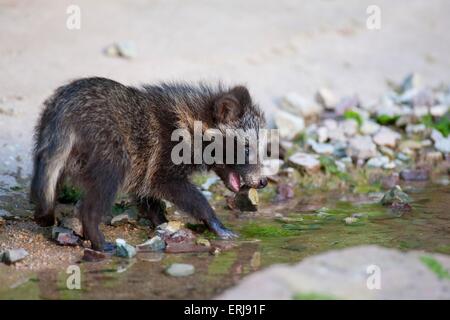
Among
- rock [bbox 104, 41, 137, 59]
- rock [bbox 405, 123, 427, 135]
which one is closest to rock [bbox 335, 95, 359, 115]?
rock [bbox 405, 123, 427, 135]

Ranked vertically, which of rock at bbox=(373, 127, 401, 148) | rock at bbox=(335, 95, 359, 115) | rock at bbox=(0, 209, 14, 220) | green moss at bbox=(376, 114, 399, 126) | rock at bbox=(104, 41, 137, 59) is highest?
rock at bbox=(104, 41, 137, 59)

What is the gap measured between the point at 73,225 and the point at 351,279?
2814mm

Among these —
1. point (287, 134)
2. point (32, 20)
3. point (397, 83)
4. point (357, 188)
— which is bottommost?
point (357, 188)

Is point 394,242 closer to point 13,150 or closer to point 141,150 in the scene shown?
point 141,150

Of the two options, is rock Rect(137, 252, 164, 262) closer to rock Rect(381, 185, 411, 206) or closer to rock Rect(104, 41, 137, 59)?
rock Rect(381, 185, 411, 206)

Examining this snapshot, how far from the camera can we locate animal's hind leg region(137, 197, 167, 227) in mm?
8203

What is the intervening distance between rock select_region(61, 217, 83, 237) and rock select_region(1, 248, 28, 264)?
782mm

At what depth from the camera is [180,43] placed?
1313 cm

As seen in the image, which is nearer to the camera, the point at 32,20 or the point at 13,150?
the point at 13,150

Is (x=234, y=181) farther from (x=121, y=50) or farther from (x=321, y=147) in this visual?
(x=121, y=50)

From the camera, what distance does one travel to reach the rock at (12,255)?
6.52 metres

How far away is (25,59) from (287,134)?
4116mm
